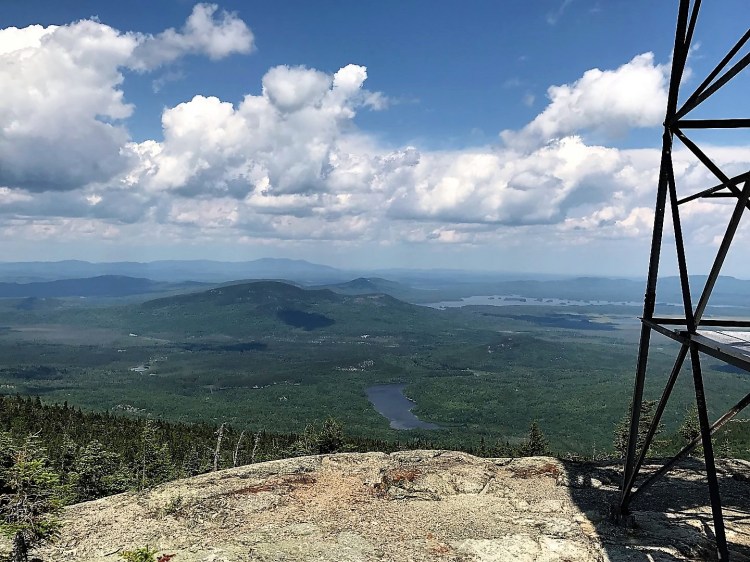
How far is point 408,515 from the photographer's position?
19.5 meters

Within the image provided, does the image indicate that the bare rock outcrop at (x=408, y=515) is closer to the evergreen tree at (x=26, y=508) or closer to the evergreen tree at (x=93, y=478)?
the evergreen tree at (x=26, y=508)

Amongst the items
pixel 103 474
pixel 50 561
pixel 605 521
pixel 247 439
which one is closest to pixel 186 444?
pixel 247 439

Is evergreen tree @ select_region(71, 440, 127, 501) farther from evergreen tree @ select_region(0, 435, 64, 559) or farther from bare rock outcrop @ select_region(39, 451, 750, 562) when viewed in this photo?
evergreen tree @ select_region(0, 435, 64, 559)

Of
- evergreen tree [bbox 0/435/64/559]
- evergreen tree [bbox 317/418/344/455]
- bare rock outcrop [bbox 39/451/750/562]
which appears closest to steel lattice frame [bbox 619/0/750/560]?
bare rock outcrop [bbox 39/451/750/562]

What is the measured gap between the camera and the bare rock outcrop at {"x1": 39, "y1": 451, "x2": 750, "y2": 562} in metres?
16.3

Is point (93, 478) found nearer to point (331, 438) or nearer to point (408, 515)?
point (331, 438)

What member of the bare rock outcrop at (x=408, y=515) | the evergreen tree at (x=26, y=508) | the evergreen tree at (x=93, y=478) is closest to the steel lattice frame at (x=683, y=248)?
the bare rock outcrop at (x=408, y=515)

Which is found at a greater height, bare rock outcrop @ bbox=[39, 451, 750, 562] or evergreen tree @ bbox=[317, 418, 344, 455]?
bare rock outcrop @ bbox=[39, 451, 750, 562]

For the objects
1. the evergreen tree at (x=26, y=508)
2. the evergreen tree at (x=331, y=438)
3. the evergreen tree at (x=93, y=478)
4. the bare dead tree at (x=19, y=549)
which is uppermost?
the evergreen tree at (x=26, y=508)

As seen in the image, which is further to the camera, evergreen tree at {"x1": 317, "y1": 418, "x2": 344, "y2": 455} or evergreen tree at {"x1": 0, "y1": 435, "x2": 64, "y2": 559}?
evergreen tree at {"x1": 317, "y1": 418, "x2": 344, "y2": 455}

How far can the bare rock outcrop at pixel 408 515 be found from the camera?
53.5ft

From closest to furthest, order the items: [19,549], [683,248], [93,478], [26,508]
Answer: [683,248], [19,549], [26,508], [93,478]

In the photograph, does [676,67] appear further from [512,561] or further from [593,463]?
[593,463]

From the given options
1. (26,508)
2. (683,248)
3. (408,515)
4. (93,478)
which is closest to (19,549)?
(26,508)
